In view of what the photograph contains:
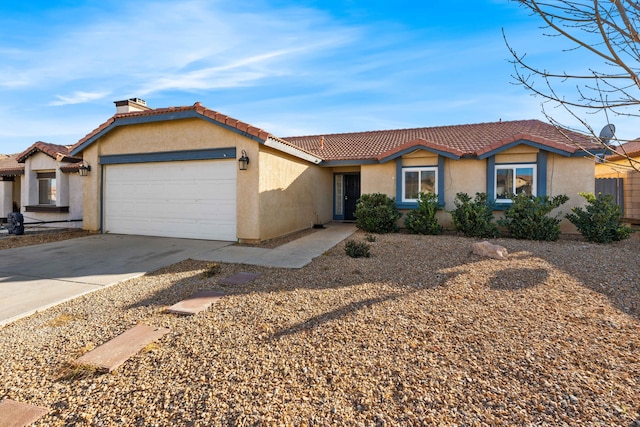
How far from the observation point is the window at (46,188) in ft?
46.9

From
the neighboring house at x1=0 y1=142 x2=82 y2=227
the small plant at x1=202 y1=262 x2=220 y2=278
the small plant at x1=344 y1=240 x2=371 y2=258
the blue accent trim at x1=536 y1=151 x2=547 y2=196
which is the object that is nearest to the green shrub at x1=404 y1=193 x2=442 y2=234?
the blue accent trim at x1=536 y1=151 x2=547 y2=196

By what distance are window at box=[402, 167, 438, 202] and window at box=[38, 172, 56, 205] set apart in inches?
613

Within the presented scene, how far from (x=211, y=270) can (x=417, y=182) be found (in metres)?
8.42

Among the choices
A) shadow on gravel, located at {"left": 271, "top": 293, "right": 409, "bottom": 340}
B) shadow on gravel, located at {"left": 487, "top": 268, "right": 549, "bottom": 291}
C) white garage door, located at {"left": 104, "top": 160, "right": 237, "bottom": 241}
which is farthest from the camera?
white garage door, located at {"left": 104, "top": 160, "right": 237, "bottom": 241}

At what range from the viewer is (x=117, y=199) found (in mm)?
10891

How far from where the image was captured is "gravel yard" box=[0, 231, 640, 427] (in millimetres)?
2225

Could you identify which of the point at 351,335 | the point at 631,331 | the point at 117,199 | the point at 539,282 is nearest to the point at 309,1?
the point at 351,335

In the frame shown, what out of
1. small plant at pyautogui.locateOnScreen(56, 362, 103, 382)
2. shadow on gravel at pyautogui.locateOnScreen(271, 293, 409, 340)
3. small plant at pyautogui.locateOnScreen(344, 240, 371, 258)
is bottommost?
small plant at pyautogui.locateOnScreen(56, 362, 103, 382)

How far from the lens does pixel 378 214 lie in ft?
35.0

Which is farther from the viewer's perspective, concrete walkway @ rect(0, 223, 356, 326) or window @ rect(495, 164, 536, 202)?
window @ rect(495, 164, 536, 202)

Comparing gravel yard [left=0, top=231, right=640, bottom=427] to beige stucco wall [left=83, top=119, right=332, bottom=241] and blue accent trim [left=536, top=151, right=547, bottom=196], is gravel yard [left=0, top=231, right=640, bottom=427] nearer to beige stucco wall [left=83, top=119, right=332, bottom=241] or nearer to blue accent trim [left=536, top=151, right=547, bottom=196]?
beige stucco wall [left=83, top=119, right=332, bottom=241]

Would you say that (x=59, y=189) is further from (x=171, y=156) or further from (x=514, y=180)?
(x=514, y=180)

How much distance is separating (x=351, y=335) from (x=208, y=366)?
1449 millimetres

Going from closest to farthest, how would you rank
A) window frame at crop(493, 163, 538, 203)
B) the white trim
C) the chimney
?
the white trim
window frame at crop(493, 163, 538, 203)
the chimney
